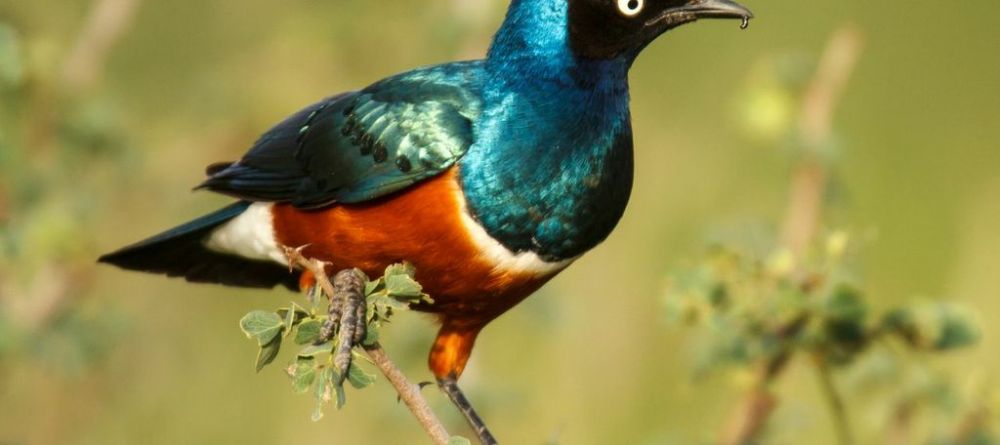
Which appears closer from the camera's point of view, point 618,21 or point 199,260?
point 618,21

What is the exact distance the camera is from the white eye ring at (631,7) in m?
3.95

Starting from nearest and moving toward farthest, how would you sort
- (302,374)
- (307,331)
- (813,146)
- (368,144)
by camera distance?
(302,374) → (307,331) → (368,144) → (813,146)

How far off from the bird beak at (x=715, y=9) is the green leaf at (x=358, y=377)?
1168mm

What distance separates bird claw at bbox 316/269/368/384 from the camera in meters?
3.37

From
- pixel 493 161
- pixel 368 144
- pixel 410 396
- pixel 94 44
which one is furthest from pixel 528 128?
pixel 94 44

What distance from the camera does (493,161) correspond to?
3863 mm

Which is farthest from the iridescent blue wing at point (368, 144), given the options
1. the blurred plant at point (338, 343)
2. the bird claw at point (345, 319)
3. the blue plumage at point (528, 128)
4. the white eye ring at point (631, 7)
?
the blurred plant at point (338, 343)

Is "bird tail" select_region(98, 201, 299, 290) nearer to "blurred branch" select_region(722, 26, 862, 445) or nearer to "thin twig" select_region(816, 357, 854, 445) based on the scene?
"blurred branch" select_region(722, 26, 862, 445)

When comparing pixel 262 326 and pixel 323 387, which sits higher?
pixel 262 326

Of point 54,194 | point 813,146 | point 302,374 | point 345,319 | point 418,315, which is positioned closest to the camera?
point 302,374

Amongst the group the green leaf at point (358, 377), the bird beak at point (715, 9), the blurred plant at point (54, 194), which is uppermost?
the blurred plant at point (54, 194)

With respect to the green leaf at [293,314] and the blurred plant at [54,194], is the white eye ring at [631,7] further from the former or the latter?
the blurred plant at [54,194]

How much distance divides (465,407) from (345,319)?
3.09 feet

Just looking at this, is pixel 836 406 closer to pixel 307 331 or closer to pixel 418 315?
pixel 418 315
